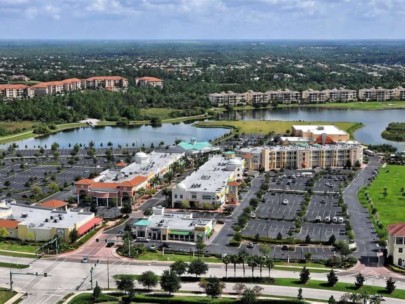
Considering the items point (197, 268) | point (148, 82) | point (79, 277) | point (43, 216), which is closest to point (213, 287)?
point (197, 268)

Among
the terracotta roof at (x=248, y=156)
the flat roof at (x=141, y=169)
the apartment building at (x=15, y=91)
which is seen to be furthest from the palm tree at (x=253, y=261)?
the apartment building at (x=15, y=91)

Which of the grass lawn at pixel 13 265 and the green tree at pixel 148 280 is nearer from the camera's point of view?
the green tree at pixel 148 280

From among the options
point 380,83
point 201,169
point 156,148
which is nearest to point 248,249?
point 201,169

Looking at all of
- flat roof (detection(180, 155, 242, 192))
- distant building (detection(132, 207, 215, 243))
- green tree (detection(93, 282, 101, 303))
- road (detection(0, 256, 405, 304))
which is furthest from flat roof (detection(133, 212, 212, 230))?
green tree (detection(93, 282, 101, 303))

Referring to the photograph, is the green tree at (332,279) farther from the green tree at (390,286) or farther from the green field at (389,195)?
the green field at (389,195)

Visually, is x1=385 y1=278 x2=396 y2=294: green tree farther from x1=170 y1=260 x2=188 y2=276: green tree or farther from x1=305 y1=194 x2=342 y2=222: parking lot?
x1=305 y1=194 x2=342 y2=222: parking lot

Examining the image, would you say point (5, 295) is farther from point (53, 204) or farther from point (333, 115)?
point (333, 115)
